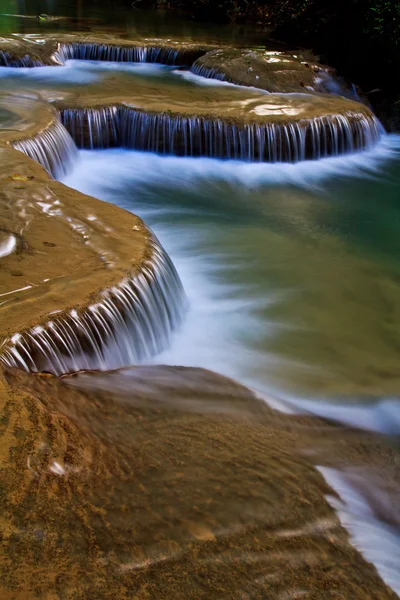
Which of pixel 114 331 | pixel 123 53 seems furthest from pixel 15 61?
pixel 114 331

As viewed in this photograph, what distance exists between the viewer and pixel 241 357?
4.79 meters

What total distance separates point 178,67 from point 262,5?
7621mm

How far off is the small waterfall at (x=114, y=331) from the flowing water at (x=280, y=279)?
0.01 metres

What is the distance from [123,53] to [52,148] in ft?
21.2

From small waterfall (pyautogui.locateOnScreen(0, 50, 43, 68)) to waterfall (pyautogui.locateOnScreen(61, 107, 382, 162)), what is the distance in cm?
366

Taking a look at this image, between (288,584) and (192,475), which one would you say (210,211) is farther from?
(288,584)

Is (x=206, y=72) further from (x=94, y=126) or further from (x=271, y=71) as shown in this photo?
(x=94, y=126)

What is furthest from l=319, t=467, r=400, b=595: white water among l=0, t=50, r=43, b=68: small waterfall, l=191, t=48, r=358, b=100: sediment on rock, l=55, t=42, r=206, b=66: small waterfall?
l=55, t=42, r=206, b=66: small waterfall

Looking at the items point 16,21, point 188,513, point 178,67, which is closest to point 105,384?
point 188,513

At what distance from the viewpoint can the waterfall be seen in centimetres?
903

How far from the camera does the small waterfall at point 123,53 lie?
13133 millimetres

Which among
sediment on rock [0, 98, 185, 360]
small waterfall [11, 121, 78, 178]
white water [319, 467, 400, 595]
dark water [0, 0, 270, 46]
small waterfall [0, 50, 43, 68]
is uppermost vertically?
dark water [0, 0, 270, 46]

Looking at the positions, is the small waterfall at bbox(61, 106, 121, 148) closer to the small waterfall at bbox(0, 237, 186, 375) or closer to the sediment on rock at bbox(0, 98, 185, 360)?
the sediment on rock at bbox(0, 98, 185, 360)

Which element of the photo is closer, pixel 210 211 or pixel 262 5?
pixel 210 211
